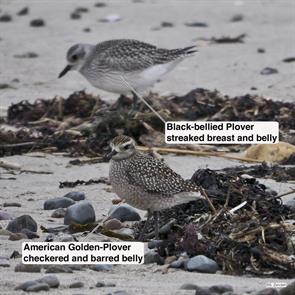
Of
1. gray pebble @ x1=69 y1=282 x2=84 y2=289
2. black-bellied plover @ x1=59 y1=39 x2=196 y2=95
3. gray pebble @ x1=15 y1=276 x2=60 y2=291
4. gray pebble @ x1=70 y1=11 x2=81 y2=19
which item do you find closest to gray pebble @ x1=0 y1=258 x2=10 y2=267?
gray pebble @ x1=15 y1=276 x2=60 y2=291

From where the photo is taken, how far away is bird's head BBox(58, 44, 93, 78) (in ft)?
40.1

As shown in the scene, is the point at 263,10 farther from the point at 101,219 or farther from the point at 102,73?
the point at 101,219

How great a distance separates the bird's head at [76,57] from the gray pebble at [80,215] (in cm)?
499

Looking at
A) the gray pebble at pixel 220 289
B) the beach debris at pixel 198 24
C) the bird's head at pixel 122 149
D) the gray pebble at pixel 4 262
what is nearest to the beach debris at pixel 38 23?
the beach debris at pixel 198 24

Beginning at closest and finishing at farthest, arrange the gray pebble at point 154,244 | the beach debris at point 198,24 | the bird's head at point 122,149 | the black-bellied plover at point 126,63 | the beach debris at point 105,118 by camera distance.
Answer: the gray pebble at point 154,244
the bird's head at point 122,149
the beach debris at point 105,118
the black-bellied plover at point 126,63
the beach debris at point 198,24

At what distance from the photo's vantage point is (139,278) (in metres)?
6.05

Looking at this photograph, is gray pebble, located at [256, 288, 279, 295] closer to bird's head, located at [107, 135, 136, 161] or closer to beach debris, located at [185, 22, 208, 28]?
bird's head, located at [107, 135, 136, 161]

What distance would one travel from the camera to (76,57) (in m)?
12.2

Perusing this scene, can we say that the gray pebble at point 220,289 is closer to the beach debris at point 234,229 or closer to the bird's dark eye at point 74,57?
the beach debris at point 234,229

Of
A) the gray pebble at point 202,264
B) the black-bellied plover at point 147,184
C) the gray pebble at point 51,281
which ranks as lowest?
the black-bellied plover at point 147,184

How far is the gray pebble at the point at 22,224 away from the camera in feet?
23.4

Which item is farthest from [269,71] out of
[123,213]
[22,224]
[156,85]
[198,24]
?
[22,224]

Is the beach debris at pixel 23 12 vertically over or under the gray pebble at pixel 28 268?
under

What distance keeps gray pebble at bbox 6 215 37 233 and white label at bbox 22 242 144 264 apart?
0.55 meters
